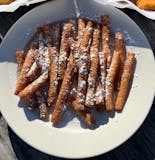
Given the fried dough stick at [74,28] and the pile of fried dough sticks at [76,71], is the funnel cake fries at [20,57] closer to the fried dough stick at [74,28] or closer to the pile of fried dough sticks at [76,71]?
the pile of fried dough sticks at [76,71]

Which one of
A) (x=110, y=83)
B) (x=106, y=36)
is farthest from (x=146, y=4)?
(x=110, y=83)

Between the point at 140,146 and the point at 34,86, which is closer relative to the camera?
the point at 34,86

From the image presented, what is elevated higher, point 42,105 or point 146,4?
point 146,4

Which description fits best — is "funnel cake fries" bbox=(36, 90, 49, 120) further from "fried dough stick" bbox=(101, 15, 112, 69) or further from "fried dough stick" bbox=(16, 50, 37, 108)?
"fried dough stick" bbox=(101, 15, 112, 69)

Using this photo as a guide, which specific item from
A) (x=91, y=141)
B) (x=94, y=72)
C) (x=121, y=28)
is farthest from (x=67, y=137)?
(x=121, y=28)

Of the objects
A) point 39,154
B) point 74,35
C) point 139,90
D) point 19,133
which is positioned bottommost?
point 39,154

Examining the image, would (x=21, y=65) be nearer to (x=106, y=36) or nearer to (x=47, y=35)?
(x=47, y=35)

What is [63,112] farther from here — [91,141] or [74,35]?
[74,35]
